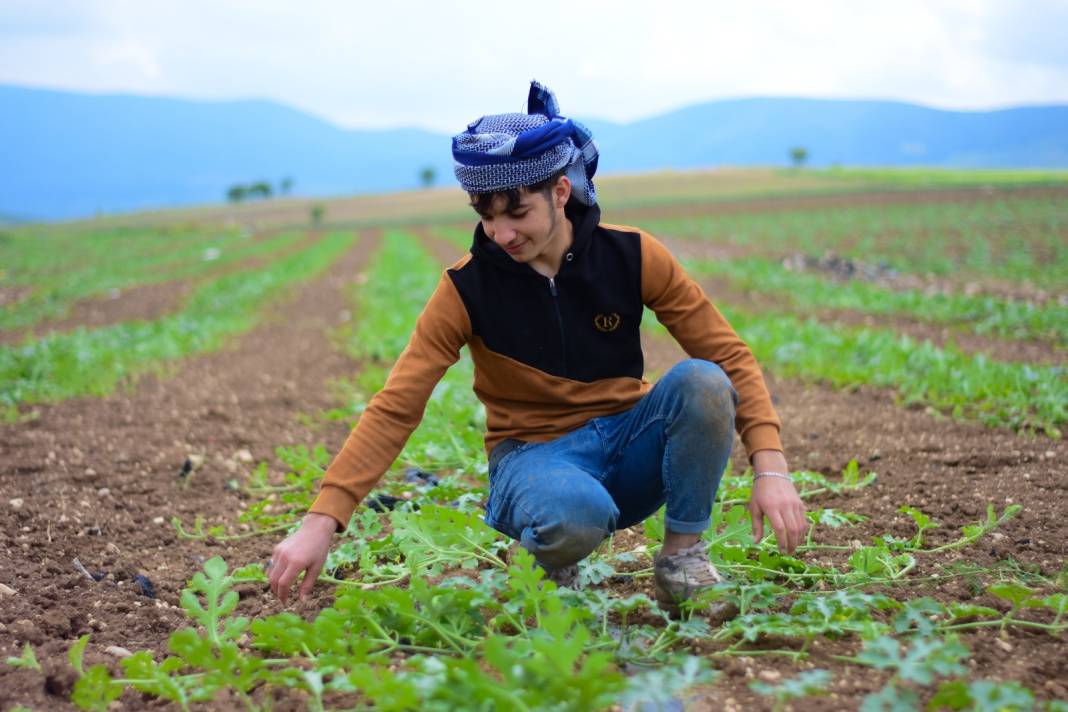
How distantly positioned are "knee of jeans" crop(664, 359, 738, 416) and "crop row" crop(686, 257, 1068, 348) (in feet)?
22.1

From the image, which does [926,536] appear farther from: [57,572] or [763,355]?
[763,355]

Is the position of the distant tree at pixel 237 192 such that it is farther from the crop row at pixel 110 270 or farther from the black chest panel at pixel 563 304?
the black chest panel at pixel 563 304

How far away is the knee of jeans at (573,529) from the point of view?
2.42 meters

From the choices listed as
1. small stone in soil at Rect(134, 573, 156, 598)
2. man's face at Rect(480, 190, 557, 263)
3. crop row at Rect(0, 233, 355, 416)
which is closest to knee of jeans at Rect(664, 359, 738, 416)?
man's face at Rect(480, 190, 557, 263)

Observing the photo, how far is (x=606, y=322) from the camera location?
2.76m

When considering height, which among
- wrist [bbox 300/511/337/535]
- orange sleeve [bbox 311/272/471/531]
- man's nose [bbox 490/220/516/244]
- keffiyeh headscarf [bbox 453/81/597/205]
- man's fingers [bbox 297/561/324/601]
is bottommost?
man's fingers [bbox 297/561/324/601]

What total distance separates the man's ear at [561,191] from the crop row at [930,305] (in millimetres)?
6897

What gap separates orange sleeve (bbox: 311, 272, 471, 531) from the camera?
242 centimetres

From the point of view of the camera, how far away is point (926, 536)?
3.24 meters

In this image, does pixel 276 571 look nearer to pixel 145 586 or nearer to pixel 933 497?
pixel 145 586

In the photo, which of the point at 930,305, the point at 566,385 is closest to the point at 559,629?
the point at 566,385

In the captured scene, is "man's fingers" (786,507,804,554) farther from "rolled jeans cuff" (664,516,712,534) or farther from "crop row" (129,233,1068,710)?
"rolled jeans cuff" (664,516,712,534)

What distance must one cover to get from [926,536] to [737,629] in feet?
4.28

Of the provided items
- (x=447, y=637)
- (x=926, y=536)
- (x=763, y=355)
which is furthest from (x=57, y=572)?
(x=763, y=355)
